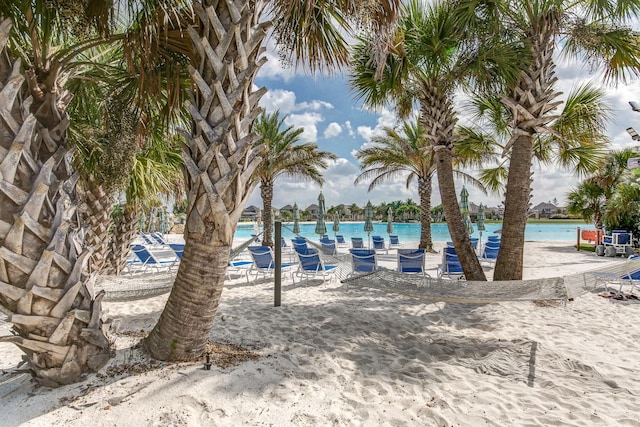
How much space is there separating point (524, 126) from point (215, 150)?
218 inches

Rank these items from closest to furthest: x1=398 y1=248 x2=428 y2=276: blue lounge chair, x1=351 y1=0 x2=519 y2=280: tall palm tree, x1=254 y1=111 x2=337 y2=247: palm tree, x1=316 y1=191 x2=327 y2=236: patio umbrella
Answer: x1=351 y1=0 x2=519 y2=280: tall palm tree
x1=398 y1=248 x2=428 y2=276: blue lounge chair
x1=254 y1=111 x2=337 y2=247: palm tree
x1=316 y1=191 x2=327 y2=236: patio umbrella

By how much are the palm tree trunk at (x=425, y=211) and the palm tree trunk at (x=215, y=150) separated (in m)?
12.4

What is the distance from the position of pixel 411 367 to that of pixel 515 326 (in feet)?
7.45

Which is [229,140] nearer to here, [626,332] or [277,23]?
[277,23]

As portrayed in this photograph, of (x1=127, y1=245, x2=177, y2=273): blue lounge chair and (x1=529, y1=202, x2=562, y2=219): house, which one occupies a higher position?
(x1=529, y1=202, x2=562, y2=219): house

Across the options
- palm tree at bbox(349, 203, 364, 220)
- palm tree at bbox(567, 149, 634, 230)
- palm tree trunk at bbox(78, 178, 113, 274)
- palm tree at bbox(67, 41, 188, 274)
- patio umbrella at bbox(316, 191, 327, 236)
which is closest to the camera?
palm tree at bbox(67, 41, 188, 274)

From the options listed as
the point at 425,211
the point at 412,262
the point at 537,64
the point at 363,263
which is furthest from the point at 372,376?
the point at 425,211

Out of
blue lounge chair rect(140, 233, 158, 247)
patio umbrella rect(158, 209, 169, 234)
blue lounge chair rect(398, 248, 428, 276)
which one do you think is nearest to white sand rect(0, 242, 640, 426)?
blue lounge chair rect(398, 248, 428, 276)

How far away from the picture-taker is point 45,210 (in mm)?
2477

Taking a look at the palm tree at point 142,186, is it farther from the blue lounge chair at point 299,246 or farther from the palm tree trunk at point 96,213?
Answer: the blue lounge chair at point 299,246

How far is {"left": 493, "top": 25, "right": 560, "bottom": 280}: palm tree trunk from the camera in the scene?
5.86 m

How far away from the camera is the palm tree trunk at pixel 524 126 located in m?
5.86

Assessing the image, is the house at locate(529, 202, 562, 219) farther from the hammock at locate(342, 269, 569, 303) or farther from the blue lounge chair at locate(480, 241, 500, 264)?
the hammock at locate(342, 269, 569, 303)

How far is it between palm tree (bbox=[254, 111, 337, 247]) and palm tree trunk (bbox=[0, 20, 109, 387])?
1209 cm
